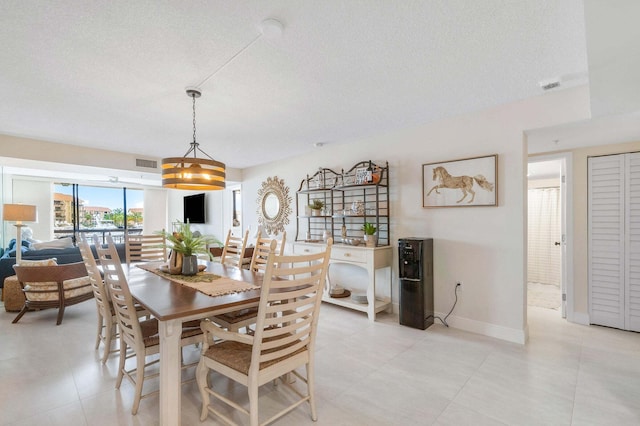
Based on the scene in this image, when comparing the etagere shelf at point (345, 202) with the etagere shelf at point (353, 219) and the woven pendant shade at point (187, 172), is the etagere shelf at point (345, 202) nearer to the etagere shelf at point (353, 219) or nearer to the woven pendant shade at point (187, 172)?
the etagere shelf at point (353, 219)

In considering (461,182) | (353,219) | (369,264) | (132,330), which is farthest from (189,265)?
(461,182)

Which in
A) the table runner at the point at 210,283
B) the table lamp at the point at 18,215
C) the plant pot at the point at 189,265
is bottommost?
the table runner at the point at 210,283

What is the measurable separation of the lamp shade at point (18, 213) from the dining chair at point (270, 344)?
14.5 ft

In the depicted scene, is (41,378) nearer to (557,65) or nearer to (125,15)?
(125,15)

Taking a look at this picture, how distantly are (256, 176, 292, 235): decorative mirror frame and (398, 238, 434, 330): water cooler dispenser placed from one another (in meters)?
2.60

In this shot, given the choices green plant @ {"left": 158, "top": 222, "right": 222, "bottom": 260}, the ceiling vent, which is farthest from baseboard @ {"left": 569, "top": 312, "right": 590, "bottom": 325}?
the ceiling vent

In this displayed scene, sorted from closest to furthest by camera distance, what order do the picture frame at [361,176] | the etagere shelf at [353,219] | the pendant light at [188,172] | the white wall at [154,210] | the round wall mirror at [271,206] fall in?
the pendant light at [188,172]
the etagere shelf at [353,219]
the picture frame at [361,176]
the round wall mirror at [271,206]
the white wall at [154,210]

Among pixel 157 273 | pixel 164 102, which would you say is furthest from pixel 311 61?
pixel 157 273

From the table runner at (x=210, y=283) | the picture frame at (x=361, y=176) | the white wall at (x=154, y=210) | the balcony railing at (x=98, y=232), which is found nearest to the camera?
the table runner at (x=210, y=283)

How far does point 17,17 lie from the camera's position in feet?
5.37

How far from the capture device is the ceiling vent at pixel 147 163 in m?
5.04

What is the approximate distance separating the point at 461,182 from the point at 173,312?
3.05 m

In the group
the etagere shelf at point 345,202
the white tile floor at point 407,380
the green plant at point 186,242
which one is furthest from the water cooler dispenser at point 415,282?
the green plant at point 186,242

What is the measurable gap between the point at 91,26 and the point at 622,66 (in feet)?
10.0
